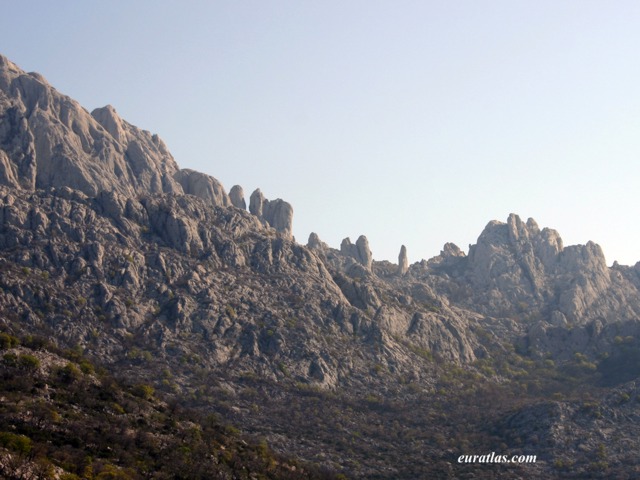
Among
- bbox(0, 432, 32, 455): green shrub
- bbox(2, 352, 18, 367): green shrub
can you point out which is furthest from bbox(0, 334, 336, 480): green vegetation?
bbox(2, 352, 18, 367): green shrub

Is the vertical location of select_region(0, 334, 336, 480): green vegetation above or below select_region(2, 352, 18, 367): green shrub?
below

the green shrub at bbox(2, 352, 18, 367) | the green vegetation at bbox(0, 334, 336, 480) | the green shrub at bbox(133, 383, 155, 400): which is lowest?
the green vegetation at bbox(0, 334, 336, 480)

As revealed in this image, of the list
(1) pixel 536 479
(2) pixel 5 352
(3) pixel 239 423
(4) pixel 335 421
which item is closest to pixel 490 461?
(1) pixel 536 479

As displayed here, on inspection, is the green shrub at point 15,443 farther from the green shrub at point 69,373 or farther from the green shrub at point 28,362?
the green shrub at point 69,373

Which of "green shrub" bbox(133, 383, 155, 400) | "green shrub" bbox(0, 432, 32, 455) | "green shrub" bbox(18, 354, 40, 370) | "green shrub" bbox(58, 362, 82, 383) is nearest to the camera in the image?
"green shrub" bbox(0, 432, 32, 455)

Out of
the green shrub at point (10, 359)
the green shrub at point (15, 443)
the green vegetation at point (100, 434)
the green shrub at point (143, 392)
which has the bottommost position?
the green shrub at point (15, 443)

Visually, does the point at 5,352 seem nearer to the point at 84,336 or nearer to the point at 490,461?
the point at 84,336

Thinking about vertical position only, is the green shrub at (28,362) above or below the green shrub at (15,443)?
above

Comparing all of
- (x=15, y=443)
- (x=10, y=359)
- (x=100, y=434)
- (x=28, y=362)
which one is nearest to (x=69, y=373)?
(x=28, y=362)

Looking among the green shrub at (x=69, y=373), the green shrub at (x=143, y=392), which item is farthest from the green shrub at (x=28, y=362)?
the green shrub at (x=143, y=392)

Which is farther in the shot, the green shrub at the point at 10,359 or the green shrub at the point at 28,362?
the green shrub at the point at 28,362

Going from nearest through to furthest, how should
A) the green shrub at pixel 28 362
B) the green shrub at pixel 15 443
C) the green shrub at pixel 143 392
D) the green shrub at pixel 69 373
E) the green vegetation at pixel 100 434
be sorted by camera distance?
1. the green shrub at pixel 15 443
2. the green vegetation at pixel 100 434
3. the green shrub at pixel 28 362
4. the green shrub at pixel 69 373
5. the green shrub at pixel 143 392

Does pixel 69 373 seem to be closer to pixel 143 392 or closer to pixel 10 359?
pixel 10 359

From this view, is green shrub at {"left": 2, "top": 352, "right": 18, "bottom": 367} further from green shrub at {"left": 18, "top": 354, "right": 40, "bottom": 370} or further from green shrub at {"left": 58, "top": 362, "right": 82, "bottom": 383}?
green shrub at {"left": 58, "top": 362, "right": 82, "bottom": 383}
